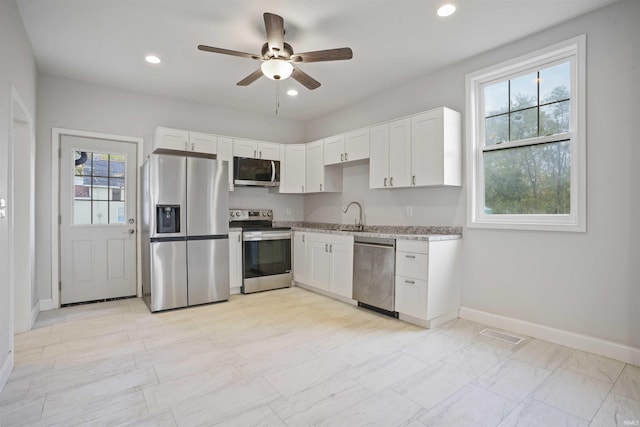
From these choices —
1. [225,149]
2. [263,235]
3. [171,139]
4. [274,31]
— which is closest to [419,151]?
[274,31]

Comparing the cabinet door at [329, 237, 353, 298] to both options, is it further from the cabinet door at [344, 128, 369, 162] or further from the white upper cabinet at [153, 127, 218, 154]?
the white upper cabinet at [153, 127, 218, 154]

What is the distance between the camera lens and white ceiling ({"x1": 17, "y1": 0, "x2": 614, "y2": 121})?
8.36 ft

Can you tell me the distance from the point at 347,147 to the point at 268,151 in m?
1.32

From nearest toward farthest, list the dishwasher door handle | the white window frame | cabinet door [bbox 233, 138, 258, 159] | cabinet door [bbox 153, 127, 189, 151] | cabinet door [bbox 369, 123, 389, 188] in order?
the white window frame, the dishwasher door handle, cabinet door [bbox 369, 123, 389, 188], cabinet door [bbox 153, 127, 189, 151], cabinet door [bbox 233, 138, 258, 159]

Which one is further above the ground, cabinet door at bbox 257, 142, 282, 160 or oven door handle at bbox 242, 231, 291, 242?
cabinet door at bbox 257, 142, 282, 160

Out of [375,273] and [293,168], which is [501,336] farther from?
[293,168]

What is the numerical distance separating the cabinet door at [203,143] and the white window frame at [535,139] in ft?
10.8

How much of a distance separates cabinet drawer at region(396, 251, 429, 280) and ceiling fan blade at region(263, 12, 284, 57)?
225 cm

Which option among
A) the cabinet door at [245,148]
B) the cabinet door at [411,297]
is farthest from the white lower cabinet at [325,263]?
the cabinet door at [245,148]

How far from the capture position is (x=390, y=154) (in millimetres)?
3867

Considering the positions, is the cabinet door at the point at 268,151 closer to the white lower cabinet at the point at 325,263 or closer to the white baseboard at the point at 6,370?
the white lower cabinet at the point at 325,263

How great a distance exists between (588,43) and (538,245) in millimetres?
1736

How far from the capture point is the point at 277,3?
97.6 inches

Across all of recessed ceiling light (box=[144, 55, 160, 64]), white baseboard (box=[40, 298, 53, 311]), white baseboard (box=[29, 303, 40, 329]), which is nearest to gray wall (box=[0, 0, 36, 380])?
recessed ceiling light (box=[144, 55, 160, 64])
